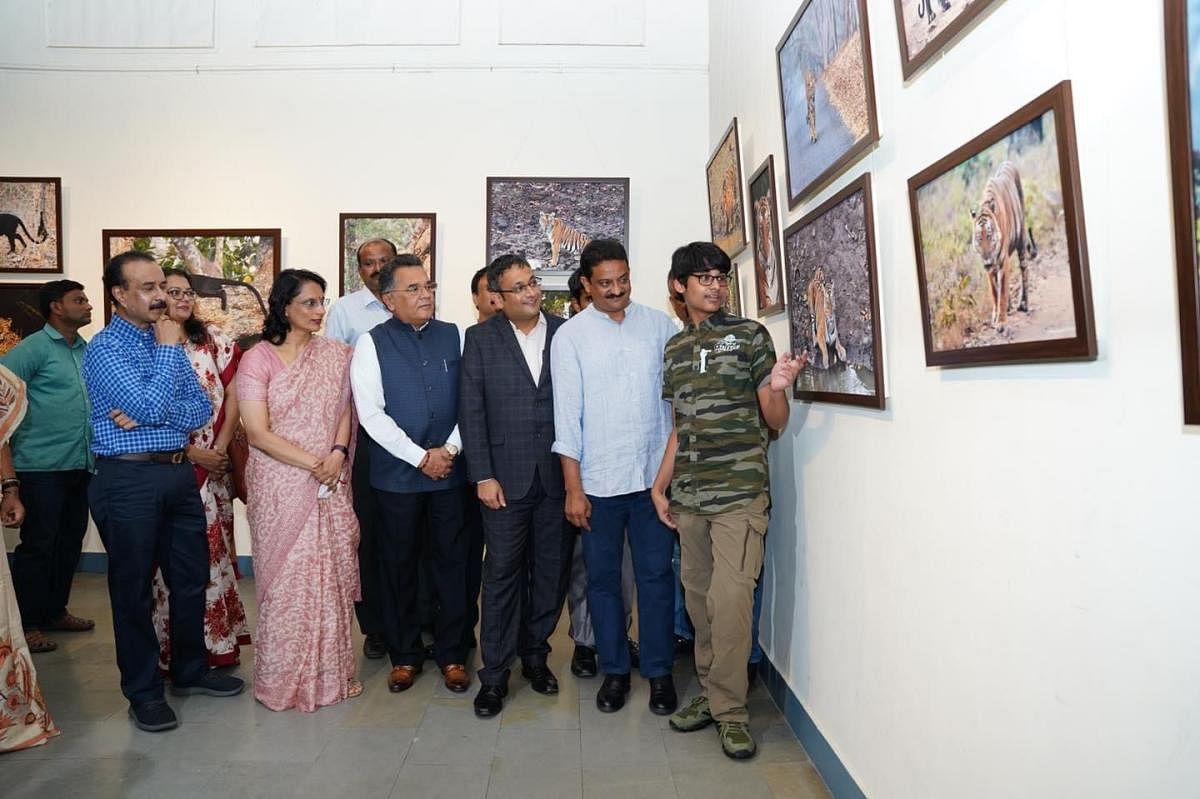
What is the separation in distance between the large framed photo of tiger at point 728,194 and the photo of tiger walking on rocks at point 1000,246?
1746 mm

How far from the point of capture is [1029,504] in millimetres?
1302

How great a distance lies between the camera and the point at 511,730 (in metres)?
2.67

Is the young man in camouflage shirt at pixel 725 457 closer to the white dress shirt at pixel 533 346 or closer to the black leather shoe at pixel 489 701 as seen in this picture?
the white dress shirt at pixel 533 346

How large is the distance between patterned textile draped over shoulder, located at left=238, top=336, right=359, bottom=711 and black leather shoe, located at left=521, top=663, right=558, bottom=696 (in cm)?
70

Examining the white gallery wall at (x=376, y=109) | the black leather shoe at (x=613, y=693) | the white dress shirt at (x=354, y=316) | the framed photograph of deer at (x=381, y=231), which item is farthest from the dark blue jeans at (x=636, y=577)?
the framed photograph of deer at (x=381, y=231)

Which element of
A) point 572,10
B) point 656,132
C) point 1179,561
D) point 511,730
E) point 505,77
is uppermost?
point 572,10

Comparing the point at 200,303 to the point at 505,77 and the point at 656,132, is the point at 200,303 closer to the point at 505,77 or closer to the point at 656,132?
the point at 505,77

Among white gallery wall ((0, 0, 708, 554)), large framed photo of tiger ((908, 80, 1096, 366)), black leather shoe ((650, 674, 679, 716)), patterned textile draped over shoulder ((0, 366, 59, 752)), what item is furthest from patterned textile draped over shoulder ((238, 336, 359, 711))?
large framed photo of tiger ((908, 80, 1096, 366))

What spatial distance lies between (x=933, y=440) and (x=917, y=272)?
0.35 metres

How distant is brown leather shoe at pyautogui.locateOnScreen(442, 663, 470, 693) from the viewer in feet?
9.80

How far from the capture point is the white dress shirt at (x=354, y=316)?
12.3 ft

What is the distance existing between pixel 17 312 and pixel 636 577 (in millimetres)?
4220

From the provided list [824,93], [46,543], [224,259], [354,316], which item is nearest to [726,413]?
[824,93]

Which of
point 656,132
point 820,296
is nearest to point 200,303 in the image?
point 656,132
